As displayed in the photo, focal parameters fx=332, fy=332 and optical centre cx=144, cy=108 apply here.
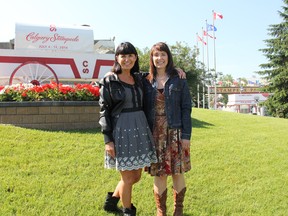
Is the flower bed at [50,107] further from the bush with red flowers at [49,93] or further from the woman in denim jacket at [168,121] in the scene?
the woman in denim jacket at [168,121]

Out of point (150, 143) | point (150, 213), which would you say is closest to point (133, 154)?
point (150, 143)

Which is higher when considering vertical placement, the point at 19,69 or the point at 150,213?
the point at 19,69

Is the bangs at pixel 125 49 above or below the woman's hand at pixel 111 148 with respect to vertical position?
above

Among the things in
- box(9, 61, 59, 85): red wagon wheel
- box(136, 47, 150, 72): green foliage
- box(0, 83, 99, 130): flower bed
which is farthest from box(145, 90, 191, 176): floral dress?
box(136, 47, 150, 72): green foliage

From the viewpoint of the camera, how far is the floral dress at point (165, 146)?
10.2 feet

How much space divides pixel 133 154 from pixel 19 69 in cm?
749

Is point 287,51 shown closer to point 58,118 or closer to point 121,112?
point 58,118

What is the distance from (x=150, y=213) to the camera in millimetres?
3477

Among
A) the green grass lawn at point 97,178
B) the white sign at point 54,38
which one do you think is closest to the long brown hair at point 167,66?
the green grass lawn at point 97,178

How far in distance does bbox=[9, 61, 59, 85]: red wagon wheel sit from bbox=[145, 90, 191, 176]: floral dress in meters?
7.18

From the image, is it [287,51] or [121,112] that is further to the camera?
[287,51]

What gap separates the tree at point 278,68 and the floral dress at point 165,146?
75.0 feet

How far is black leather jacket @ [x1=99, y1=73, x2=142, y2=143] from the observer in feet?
9.59

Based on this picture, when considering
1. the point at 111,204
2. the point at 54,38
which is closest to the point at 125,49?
the point at 111,204
